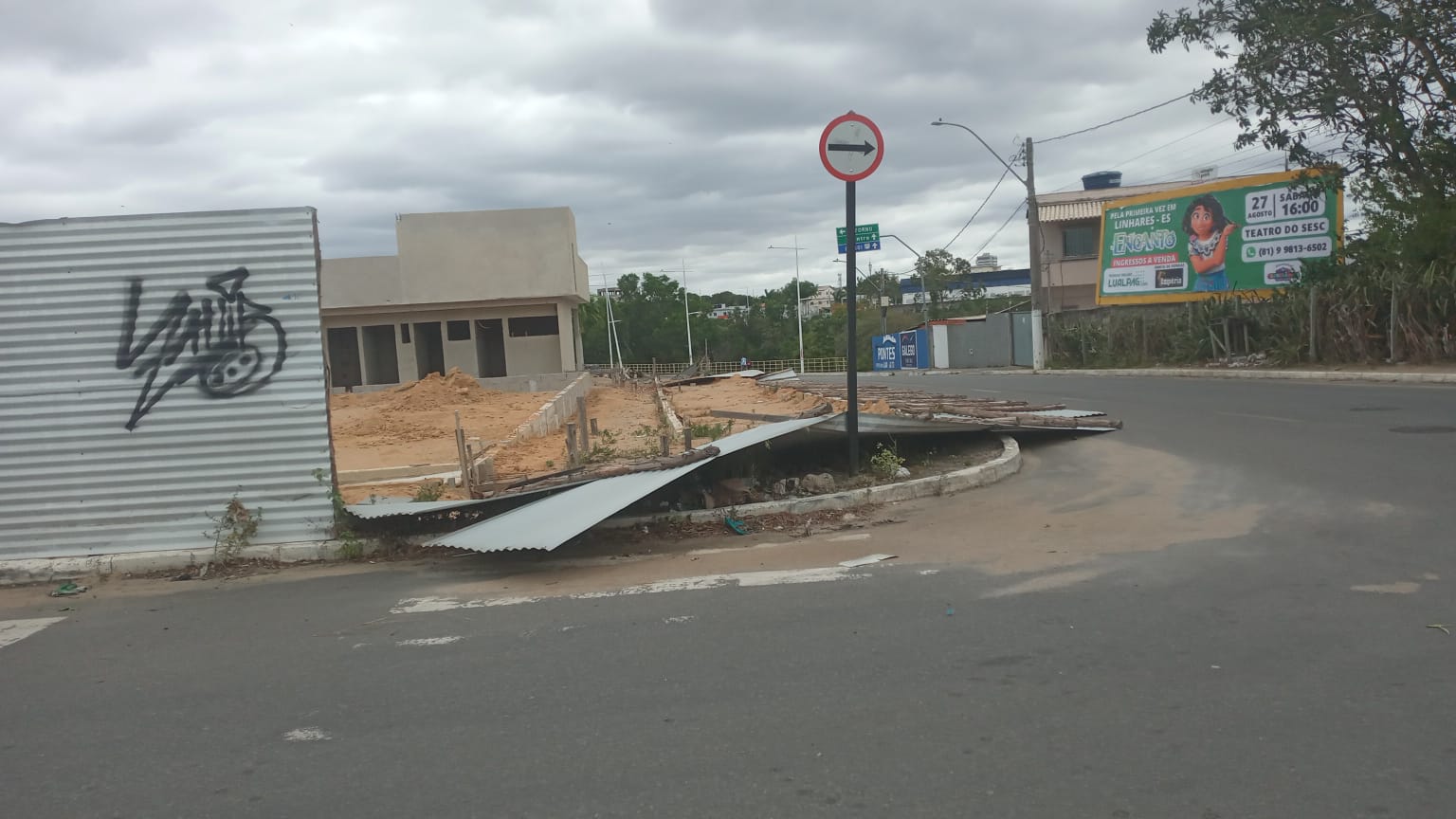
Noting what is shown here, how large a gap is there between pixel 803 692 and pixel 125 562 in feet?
18.1

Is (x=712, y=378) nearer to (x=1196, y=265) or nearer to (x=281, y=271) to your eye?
(x=1196, y=265)

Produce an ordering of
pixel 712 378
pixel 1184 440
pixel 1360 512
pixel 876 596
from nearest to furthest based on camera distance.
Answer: pixel 876 596, pixel 1360 512, pixel 1184 440, pixel 712 378

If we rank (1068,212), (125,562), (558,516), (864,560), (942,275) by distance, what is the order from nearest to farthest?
(864,560) → (558,516) → (125,562) → (1068,212) → (942,275)

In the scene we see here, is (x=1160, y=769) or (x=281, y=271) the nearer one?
(x=1160, y=769)

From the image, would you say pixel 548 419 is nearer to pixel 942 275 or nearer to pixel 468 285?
pixel 468 285

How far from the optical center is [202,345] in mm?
7176

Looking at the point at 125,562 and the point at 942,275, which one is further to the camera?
the point at 942,275

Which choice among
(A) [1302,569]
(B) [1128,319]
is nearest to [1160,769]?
(A) [1302,569]

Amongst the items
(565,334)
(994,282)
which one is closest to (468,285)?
(565,334)

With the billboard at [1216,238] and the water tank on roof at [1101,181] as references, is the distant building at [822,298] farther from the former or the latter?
the billboard at [1216,238]

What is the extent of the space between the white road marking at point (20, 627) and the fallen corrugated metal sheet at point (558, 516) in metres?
2.23

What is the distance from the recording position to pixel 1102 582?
539 centimetres

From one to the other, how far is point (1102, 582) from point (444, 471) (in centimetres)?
811

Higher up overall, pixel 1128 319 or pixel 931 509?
pixel 1128 319
